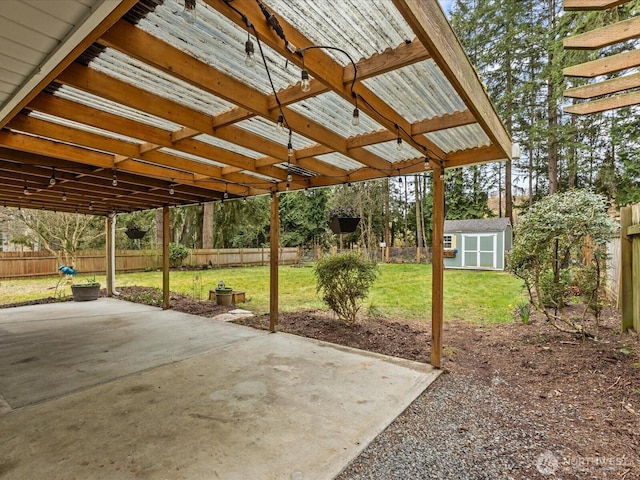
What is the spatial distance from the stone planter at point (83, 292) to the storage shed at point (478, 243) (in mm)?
12147

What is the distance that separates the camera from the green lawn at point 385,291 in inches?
243

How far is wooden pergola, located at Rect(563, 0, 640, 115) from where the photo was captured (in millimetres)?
2133

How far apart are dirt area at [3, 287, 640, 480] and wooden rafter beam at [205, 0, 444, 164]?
2334mm

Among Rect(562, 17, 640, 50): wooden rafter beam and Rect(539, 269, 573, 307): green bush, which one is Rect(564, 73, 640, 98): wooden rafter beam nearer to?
Rect(562, 17, 640, 50): wooden rafter beam

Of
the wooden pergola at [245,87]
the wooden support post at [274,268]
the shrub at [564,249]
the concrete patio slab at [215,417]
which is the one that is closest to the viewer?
the wooden pergola at [245,87]

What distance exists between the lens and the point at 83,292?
746 cm

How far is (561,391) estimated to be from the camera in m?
2.78

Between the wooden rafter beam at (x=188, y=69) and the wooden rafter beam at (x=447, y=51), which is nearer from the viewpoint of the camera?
the wooden rafter beam at (x=447, y=51)

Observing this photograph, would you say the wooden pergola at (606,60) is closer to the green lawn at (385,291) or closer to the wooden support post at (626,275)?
the wooden support post at (626,275)

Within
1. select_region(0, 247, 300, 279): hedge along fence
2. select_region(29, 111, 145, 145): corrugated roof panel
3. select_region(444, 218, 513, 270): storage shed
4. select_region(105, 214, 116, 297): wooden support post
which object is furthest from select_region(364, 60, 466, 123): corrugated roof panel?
select_region(444, 218, 513, 270): storage shed

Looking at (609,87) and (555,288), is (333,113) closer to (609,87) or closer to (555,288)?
(609,87)

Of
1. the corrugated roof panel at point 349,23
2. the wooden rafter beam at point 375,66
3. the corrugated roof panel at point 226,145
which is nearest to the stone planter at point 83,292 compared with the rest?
the corrugated roof panel at point 226,145

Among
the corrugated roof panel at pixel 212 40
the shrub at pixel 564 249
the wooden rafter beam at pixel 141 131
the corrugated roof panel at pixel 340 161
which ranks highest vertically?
the corrugated roof panel at pixel 212 40

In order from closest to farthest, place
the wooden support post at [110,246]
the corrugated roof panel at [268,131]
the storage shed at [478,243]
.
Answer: the corrugated roof panel at [268,131]
the wooden support post at [110,246]
the storage shed at [478,243]
